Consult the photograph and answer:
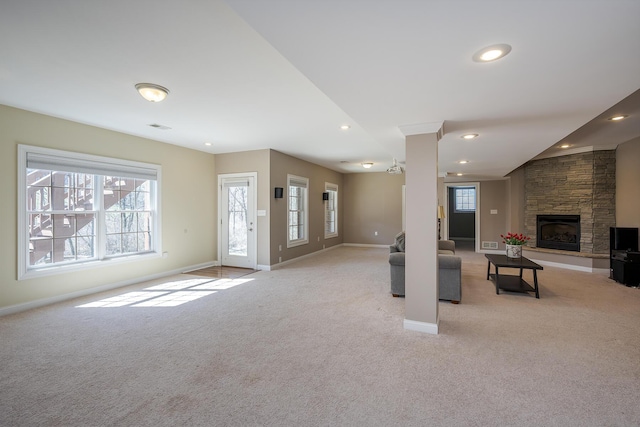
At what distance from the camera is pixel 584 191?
595 centimetres

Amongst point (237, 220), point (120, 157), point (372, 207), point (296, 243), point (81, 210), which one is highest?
point (120, 157)

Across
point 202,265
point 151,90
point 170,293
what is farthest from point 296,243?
point 151,90

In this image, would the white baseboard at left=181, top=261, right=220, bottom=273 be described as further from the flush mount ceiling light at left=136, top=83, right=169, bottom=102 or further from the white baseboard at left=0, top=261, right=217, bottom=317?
the flush mount ceiling light at left=136, top=83, right=169, bottom=102

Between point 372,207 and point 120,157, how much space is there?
23.3 ft

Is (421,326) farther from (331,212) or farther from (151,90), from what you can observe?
(331,212)

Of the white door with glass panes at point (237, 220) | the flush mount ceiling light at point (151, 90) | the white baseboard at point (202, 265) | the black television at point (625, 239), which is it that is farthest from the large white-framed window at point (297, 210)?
the black television at point (625, 239)

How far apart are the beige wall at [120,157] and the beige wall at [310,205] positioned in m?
1.51

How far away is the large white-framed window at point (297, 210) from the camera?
694 centimetres

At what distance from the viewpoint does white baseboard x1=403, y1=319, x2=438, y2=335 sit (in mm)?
3036

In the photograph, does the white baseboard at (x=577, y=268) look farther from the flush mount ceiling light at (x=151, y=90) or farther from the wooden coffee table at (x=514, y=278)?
the flush mount ceiling light at (x=151, y=90)

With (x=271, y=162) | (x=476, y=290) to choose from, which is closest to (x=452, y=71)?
(x=476, y=290)

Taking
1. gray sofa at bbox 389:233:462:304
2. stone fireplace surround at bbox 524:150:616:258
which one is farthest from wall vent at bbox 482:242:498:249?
gray sofa at bbox 389:233:462:304

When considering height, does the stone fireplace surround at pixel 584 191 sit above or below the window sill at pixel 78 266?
above

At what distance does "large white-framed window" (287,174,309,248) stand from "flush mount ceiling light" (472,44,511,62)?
207 inches
